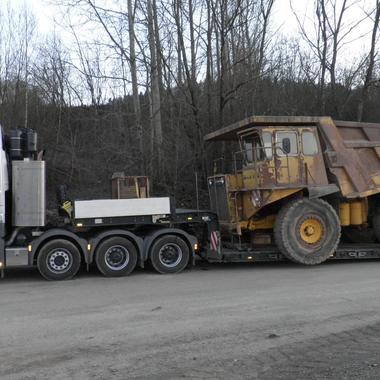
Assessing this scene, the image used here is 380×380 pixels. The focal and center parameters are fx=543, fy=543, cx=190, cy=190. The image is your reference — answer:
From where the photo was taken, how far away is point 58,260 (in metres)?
11.2

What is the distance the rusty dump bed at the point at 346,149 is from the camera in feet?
41.7

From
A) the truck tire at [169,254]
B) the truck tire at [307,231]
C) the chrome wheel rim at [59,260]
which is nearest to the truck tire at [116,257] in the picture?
the truck tire at [169,254]

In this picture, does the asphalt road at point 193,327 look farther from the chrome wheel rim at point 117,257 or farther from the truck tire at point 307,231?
the truck tire at point 307,231

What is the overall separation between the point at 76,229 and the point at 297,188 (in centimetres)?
507

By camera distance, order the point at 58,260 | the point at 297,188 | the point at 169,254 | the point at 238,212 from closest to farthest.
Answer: the point at 58,260 → the point at 169,254 → the point at 297,188 → the point at 238,212

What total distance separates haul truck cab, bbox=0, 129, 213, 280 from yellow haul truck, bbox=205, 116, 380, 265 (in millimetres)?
1210

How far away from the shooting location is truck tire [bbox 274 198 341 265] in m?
12.3

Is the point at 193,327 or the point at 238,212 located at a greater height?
the point at 238,212

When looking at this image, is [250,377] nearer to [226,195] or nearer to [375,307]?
[375,307]

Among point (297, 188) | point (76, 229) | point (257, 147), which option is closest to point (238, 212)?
point (297, 188)

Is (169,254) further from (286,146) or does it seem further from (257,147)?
(286,146)

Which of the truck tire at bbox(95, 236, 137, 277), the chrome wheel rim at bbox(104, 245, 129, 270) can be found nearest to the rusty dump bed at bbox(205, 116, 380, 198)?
the truck tire at bbox(95, 236, 137, 277)

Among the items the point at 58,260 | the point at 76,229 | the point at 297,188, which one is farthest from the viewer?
the point at 297,188

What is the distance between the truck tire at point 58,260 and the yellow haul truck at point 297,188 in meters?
3.05
